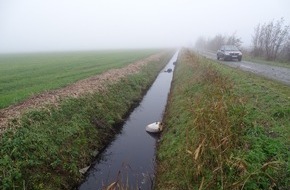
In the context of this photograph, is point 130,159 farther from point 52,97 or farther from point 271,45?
point 271,45

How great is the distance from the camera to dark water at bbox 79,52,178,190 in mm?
8695

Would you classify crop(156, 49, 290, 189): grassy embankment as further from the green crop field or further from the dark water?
the green crop field

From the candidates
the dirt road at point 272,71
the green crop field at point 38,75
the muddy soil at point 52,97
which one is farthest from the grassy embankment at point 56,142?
the dirt road at point 272,71

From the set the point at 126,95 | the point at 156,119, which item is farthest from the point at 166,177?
the point at 126,95

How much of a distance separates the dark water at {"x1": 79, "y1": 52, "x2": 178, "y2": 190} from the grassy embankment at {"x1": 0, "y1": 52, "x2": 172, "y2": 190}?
0.47m

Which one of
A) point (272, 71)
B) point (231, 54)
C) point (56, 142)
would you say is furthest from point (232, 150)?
point (231, 54)

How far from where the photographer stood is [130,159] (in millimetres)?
10289

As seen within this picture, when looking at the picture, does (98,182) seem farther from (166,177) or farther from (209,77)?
(209,77)

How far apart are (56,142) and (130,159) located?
2.77 m

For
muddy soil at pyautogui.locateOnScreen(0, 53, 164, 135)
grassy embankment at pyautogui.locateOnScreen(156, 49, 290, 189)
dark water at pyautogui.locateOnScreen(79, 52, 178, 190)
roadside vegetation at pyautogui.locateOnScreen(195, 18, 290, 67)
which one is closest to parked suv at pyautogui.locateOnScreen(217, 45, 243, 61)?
roadside vegetation at pyautogui.locateOnScreen(195, 18, 290, 67)

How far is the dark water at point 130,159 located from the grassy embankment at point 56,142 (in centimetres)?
47

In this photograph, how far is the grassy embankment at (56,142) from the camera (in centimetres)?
761

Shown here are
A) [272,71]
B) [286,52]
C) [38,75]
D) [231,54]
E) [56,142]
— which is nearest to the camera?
[56,142]

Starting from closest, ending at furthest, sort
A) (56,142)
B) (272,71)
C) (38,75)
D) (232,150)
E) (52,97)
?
(232,150) → (56,142) → (52,97) → (272,71) → (38,75)
